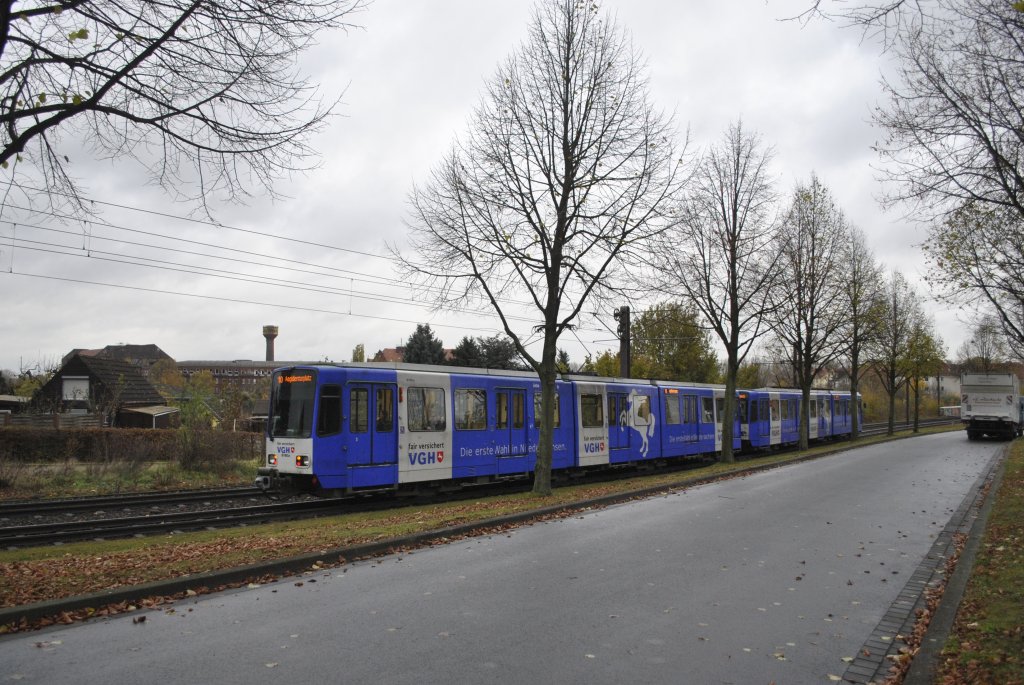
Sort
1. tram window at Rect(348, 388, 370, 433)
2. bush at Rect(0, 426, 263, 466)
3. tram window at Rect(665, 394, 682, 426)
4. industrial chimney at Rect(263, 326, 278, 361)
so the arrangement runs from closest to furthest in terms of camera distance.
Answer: tram window at Rect(348, 388, 370, 433) → bush at Rect(0, 426, 263, 466) → tram window at Rect(665, 394, 682, 426) → industrial chimney at Rect(263, 326, 278, 361)

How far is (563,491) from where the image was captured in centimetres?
1741

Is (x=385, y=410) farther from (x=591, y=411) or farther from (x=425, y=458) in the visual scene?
(x=591, y=411)

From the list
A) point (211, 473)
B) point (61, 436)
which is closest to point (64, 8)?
point (211, 473)

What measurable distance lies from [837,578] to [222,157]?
8.00 metres

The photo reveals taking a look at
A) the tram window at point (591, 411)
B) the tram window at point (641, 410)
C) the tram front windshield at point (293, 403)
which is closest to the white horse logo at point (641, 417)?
the tram window at point (641, 410)

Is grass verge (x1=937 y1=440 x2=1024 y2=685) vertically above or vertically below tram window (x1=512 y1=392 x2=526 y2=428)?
below

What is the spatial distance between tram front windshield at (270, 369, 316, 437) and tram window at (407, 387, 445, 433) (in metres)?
2.29

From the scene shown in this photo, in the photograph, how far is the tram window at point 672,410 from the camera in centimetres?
2652

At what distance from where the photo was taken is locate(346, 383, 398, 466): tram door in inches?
604

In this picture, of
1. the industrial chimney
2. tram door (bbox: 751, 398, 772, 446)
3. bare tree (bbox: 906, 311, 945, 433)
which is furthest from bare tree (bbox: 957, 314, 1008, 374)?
the industrial chimney

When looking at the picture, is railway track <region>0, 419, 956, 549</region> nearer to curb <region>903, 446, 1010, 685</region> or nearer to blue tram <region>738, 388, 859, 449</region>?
curb <region>903, 446, 1010, 685</region>

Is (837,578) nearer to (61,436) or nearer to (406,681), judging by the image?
(406,681)

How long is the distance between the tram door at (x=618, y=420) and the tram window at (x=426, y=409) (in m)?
7.45

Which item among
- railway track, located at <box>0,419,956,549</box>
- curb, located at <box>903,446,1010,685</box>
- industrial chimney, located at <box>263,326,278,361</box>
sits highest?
industrial chimney, located at <box>263,326,278,361</box>
